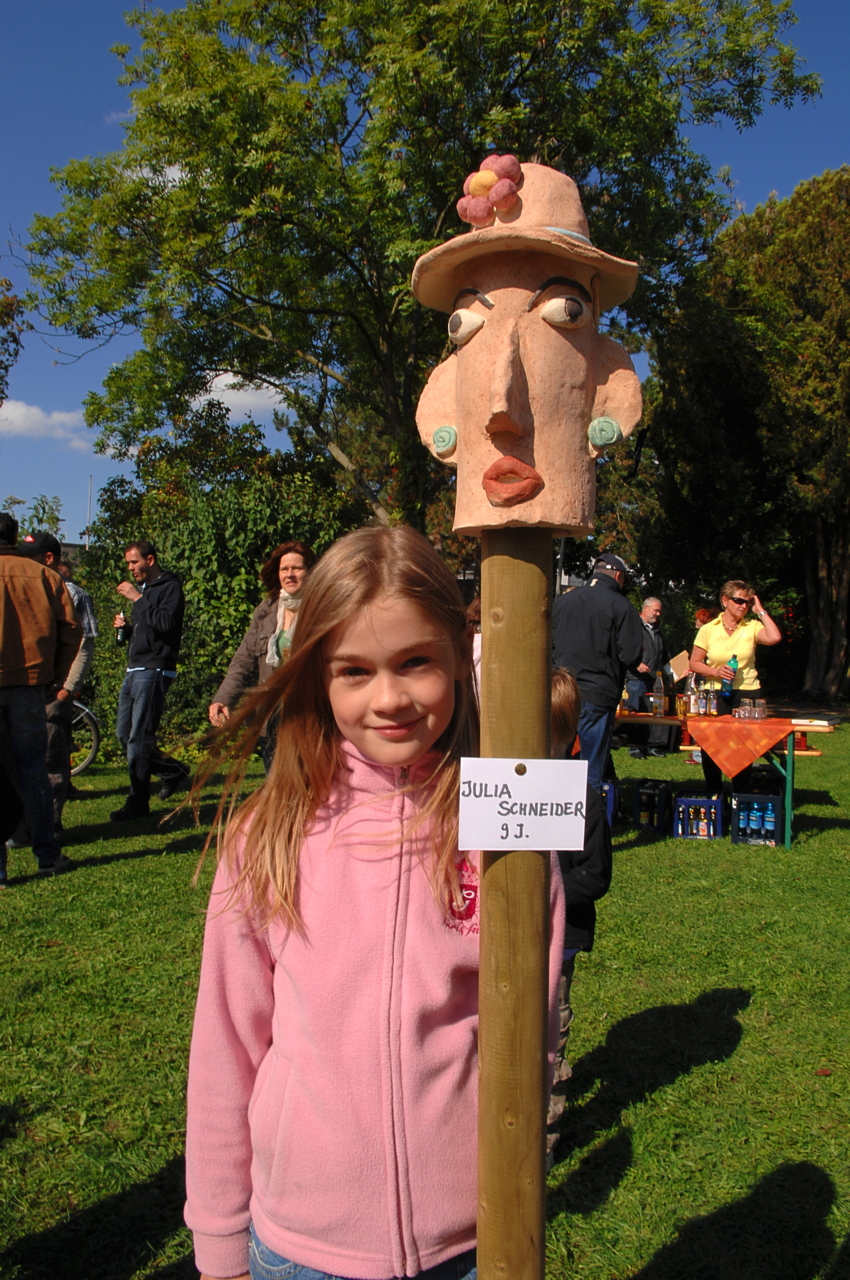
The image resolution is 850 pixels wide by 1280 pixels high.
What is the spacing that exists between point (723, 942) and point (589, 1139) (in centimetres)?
204

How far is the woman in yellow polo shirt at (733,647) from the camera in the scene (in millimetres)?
7809

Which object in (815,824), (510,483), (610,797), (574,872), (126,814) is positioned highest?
(510,483)

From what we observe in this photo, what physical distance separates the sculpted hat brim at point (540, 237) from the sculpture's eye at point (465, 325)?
3.5 inches

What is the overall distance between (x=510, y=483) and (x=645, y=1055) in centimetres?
306

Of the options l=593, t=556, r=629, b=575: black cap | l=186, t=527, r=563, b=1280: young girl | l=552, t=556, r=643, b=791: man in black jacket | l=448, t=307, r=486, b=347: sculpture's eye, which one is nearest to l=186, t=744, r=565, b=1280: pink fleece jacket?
l=186, t=527, r=563, b=1280: young girl

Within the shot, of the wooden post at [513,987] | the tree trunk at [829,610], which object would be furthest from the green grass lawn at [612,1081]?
the tree trunk at [829,610]

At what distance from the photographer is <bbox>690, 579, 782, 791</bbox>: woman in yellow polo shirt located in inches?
307

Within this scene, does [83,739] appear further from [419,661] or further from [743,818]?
[419,661]

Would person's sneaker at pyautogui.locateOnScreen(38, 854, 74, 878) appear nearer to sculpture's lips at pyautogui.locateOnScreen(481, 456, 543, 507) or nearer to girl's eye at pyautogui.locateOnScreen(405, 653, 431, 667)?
girl's eye at pyautogui.locateOnScreen(405, 653, 431, 667)

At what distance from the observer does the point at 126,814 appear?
7113mm

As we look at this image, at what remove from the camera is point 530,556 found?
129cm

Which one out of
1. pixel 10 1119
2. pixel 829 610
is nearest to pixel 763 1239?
pixel 10 1119

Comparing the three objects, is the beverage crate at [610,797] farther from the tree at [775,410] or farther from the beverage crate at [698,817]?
the tree at [775,410]

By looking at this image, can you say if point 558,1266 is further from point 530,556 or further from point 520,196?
point 520,196
